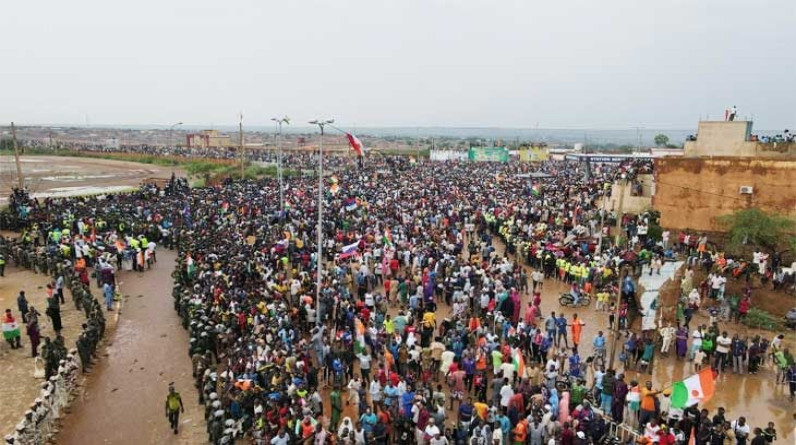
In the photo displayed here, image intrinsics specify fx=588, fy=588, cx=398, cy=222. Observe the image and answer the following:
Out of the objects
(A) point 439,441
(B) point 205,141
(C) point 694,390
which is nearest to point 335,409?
A: (A) point 439,441

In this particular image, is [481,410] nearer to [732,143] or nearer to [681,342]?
[681,342]

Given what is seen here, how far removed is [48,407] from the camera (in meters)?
11.3

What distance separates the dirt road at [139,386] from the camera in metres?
11.3

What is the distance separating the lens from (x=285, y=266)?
67.4ft

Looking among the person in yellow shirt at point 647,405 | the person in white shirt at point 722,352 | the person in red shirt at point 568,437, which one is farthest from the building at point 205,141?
the person in red shirt at point 568,437

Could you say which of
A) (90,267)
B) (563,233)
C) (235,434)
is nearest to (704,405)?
(235,434)

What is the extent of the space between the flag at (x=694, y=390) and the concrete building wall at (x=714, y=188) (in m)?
16.0

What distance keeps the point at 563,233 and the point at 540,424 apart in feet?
53.7

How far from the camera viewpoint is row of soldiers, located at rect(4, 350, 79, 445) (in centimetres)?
1012

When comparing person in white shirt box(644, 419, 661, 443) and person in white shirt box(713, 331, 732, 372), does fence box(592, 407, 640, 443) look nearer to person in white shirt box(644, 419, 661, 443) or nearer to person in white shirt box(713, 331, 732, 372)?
person in white shirt box(644, 419, 661, 443)

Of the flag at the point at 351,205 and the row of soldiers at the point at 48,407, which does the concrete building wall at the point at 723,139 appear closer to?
the flag at the point at 351,205

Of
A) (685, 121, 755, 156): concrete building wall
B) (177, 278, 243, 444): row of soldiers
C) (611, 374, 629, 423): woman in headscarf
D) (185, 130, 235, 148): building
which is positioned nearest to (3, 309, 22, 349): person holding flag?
(177, 278, 243, 444): row of soldiers

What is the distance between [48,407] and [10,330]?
477 centimetres

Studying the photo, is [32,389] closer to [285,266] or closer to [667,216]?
[285,266]
